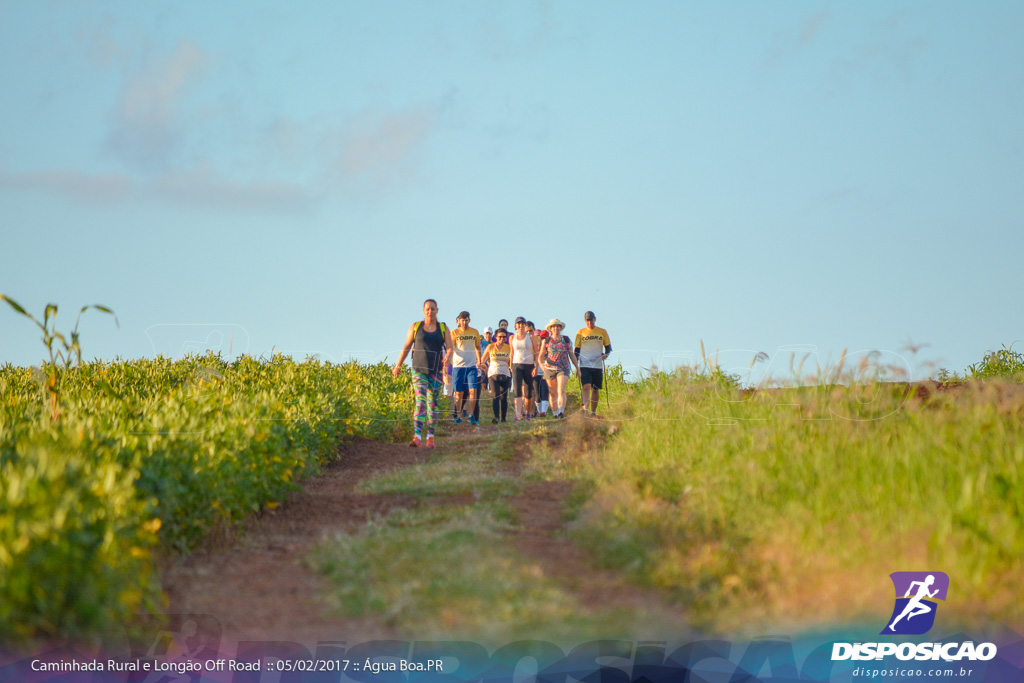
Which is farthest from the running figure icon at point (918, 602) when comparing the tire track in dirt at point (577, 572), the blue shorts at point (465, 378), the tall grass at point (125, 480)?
the blue shorts at point (465, 378)

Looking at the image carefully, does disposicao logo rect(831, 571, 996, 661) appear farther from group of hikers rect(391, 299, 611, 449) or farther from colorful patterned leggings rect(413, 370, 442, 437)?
group of hikers rect(391, 299, 611, 449)

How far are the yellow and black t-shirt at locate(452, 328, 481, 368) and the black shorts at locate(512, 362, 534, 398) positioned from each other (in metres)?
1.52

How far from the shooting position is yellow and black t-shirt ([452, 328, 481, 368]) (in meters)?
17.2

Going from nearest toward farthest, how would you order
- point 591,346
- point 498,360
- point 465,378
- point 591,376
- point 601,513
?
point 601,513 < point 591,346 < point 591,376 < point 465,378 < point 498,360

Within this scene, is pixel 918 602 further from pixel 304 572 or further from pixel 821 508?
pixel 304 572

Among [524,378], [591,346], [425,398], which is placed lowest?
[425,398]

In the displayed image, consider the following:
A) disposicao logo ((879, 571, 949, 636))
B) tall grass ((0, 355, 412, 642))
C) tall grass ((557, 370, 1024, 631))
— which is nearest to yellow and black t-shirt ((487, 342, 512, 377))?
tall grass ((0, 355, 412, 642))

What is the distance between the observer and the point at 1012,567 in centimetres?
542

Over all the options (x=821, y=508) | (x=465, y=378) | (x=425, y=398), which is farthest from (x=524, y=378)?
(x=821, y=508)

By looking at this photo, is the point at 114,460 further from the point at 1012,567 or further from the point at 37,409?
the point at 1012,567

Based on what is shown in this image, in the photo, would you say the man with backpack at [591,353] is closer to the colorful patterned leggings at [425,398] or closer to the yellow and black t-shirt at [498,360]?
the yellow and black t-shirt at [498,360]

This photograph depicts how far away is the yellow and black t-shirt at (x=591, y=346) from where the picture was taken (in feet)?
54.1

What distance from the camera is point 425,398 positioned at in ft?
44.4

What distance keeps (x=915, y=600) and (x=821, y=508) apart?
3.80 ft
